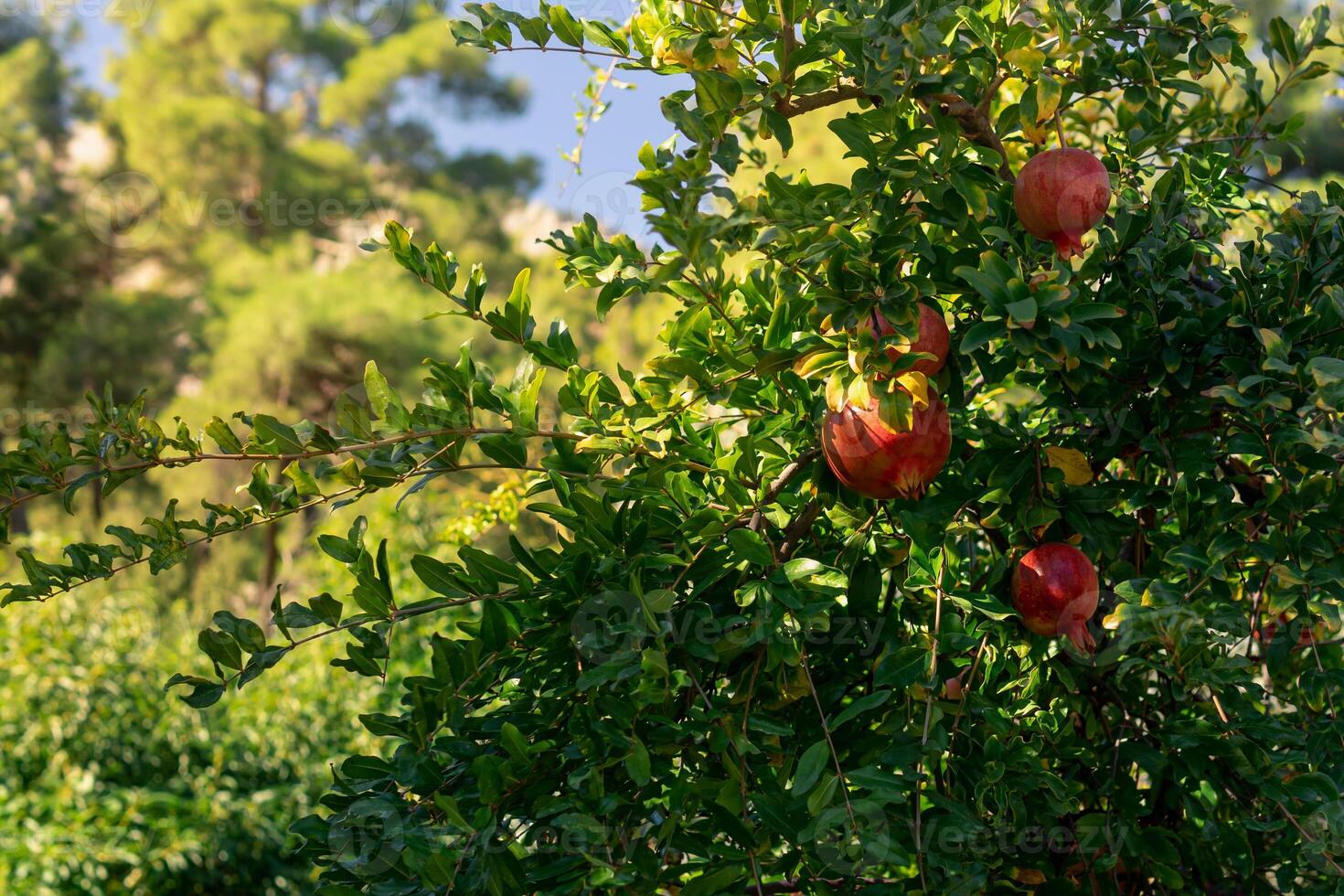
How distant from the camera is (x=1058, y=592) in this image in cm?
79

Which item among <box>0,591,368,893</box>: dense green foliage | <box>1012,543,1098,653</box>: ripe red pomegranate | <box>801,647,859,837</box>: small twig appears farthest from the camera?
<box>0,591,368,893</box>: dense green foliage

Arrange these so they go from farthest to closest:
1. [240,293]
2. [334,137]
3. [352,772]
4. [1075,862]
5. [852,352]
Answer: [334,137] < [240,293] < [1075,862] < [352,772] < [852,352]

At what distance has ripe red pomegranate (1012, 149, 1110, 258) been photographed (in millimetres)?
808

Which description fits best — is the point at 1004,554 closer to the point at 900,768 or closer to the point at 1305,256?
the point at 900,768

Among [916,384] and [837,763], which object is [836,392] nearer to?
[916,384]

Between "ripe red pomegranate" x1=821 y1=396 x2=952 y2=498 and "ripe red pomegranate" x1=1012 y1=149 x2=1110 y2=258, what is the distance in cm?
16

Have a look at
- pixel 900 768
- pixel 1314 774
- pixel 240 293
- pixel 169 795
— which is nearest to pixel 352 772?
pixel 900 768

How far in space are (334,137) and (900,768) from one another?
1813 cm

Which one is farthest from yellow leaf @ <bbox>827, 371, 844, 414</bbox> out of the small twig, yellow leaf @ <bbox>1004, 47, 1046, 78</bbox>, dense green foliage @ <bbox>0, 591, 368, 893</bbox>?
dense green foliage @ <bbox>0, 591, 368, 893</bbox>

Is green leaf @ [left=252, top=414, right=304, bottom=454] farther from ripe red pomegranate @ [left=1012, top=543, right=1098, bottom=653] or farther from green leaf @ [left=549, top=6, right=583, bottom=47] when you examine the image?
ripe red pomegranate @ [left=1012, top=543, right=1098, bottom=653]

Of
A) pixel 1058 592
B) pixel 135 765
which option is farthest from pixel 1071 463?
pixel 135 765

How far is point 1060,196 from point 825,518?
11.8 inches

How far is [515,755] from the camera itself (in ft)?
2.42

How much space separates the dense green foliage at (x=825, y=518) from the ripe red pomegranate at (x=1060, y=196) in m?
0.02
